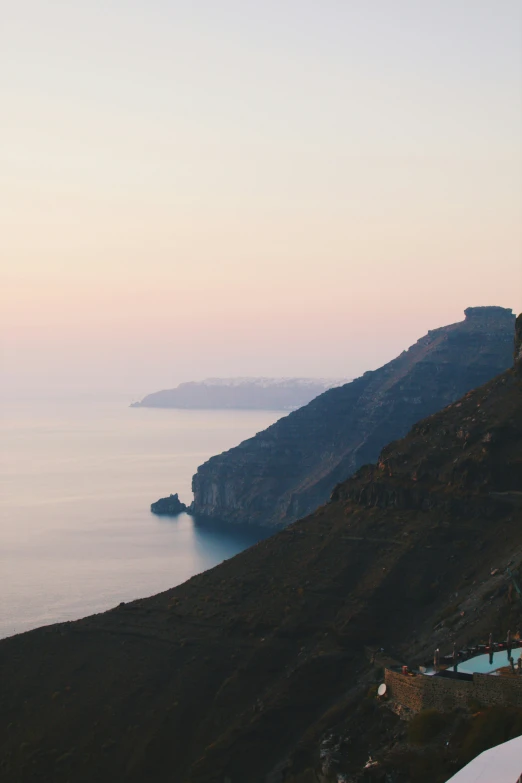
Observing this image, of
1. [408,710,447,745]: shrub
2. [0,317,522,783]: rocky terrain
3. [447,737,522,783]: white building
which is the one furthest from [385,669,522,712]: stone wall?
[447,737,522,783]: white building

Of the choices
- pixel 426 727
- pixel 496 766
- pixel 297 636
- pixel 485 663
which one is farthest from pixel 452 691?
pixel 297 636

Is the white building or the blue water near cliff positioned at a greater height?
the blue water near cliff

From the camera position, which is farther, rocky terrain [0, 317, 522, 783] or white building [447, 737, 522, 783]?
rocky terrain [0, 317, 522, 783]

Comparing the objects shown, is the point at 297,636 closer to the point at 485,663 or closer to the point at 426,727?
the point at 485,663

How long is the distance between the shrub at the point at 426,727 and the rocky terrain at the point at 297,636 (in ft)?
12.1

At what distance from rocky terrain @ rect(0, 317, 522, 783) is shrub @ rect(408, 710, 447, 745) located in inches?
146

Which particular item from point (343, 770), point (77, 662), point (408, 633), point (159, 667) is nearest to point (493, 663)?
point (343, 770)

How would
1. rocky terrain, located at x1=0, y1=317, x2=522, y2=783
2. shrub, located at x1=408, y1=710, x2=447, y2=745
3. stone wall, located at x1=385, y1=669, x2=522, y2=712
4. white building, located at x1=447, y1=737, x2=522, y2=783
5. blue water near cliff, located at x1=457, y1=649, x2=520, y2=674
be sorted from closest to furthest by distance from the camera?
white building, located at x1=447, y1=737, x2=522, y2=783 → stone wall, located at x1=385, y1=669, x2=522, y2=712 → shrub, located at x1=408, y1=710, x2=447, y2=745 → blue water near cliff, located at x1=457, y1=649, x2=520, y2=674 → rocky terrain, located at x1=0, y1=317, x2=522, y2=783

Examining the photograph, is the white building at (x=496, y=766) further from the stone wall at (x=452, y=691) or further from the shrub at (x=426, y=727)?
the shrub at (x=426, y=727)

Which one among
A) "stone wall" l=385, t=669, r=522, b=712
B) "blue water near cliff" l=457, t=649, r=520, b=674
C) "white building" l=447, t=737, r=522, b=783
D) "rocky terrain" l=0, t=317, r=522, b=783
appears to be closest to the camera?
"white building" l=447, t=737, r=522, b=783

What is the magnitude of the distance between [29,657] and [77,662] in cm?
410

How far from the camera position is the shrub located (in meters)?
48.3

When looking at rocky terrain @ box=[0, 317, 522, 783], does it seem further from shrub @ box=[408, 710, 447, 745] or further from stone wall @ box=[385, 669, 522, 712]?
shrub @ box=[408, 710, 447, 745]

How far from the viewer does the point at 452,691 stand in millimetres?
49875
